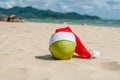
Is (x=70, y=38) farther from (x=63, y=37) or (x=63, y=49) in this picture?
(x=63, y=49)

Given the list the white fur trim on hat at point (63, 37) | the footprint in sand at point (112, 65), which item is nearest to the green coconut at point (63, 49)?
the white fur trim on hat at point (63, 37)

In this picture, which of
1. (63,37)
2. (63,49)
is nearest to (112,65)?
(63,49)

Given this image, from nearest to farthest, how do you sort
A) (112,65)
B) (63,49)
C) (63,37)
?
(112,65) < (63,49) < (63,37)

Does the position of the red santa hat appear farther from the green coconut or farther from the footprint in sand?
the footprint in sand

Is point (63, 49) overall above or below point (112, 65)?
above

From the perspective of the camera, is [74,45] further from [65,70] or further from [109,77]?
[109,77]

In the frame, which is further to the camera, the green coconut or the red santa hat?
the red santa hat

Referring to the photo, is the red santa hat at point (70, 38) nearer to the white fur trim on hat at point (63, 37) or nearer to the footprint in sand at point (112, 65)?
the white fur trim on hat at point (63, 37)

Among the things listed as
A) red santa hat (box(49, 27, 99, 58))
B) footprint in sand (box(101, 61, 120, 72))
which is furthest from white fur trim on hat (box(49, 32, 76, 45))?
footprint in sand (box(101, 61, 120, 72))
